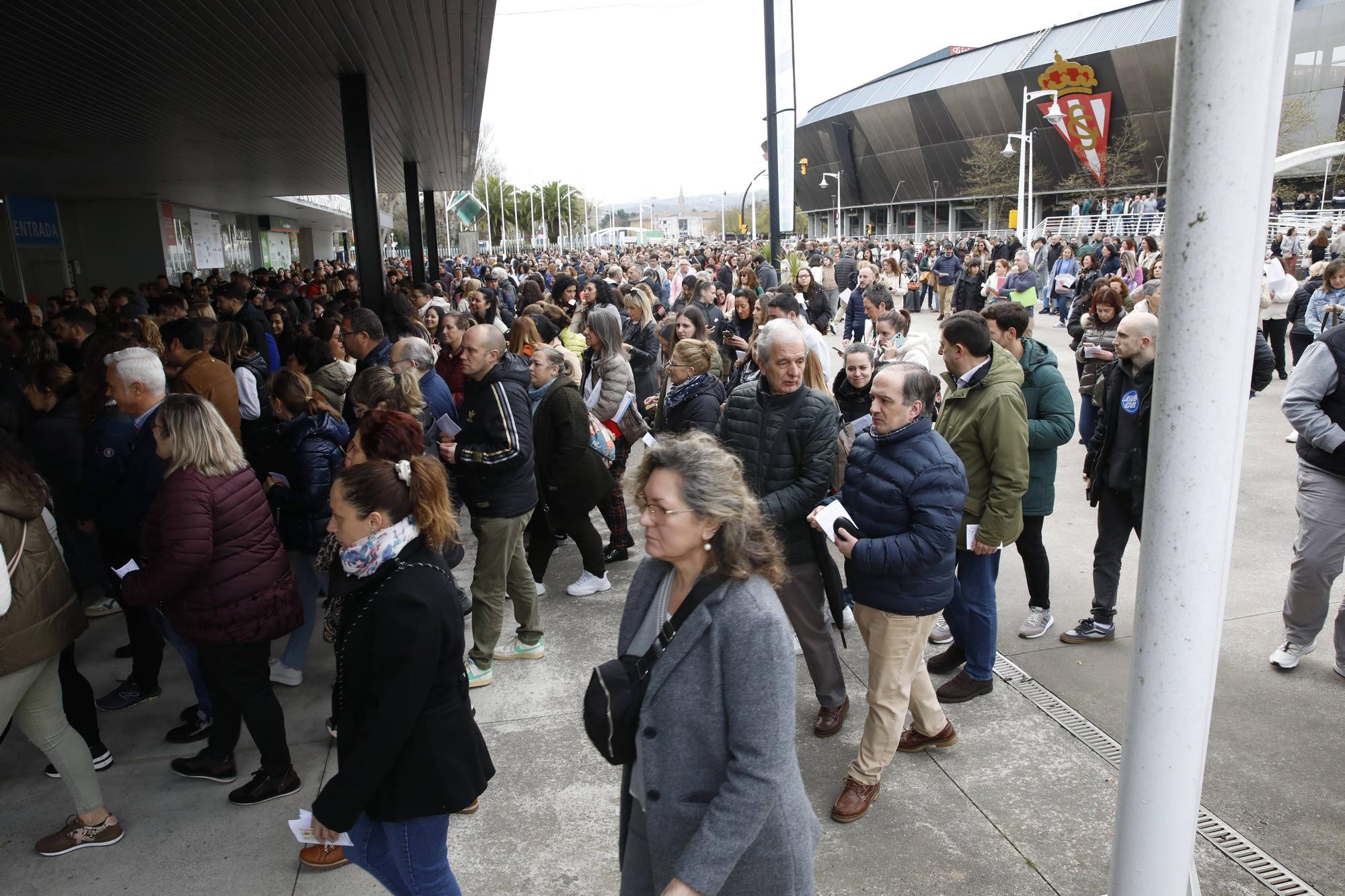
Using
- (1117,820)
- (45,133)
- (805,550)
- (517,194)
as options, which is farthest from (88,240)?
(517,194)

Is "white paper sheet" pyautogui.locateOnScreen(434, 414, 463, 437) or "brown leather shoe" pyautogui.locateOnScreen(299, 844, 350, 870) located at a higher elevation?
"white paper sheet" pyautogui.locateOnScreen(434, 414, 463, 437)

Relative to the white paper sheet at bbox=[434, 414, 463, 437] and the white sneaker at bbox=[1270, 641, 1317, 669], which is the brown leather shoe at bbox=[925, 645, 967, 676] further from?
the white paper sheet at bbox=[434, 414, 463, 437]

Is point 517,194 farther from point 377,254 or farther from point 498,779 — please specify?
point 498,779

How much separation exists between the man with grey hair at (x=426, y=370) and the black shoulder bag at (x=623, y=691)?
3596mm

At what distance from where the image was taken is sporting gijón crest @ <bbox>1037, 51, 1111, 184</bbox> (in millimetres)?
49906

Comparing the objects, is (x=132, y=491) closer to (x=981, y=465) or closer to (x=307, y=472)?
(x=307, y=472)

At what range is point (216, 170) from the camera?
2112 centimetres

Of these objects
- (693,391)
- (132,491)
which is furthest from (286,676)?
(693,391)

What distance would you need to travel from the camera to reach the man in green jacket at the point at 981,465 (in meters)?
4.25

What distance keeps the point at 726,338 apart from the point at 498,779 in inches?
208

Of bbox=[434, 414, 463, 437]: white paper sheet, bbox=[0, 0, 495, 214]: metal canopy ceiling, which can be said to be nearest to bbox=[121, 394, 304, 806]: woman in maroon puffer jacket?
bbox=[434, 414, 463, 437]: white paper sheet

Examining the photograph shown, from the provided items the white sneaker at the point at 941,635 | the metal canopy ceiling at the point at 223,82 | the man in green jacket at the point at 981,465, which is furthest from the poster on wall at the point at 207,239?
the man in green jacket at the point at 981,465

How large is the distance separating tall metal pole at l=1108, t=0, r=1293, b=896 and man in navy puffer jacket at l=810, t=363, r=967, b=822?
127 centimetres

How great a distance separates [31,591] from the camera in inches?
132
